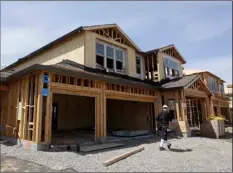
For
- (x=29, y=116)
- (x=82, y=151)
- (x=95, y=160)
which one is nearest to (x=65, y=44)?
(x=29, y=116)

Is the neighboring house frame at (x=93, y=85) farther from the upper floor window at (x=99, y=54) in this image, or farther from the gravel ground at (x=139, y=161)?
the gravel ground at (x=139, y=161)

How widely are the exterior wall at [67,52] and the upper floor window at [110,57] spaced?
139 centimetres

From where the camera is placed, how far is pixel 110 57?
15.6m

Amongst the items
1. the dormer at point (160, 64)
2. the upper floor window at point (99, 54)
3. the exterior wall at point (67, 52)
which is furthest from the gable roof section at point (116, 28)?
the dormer at point (160, 64)

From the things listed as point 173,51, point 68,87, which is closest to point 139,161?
point 68,87

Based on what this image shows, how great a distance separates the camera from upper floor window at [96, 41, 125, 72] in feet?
48.7

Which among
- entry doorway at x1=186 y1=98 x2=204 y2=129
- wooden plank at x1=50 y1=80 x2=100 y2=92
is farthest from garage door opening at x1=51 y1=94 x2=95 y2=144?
entry doorway at x1=186 y1=98 x2=204 y2=129

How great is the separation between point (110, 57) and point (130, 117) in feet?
19.6

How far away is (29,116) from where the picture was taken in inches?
362

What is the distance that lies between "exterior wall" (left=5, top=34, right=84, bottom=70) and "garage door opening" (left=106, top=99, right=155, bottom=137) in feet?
19.7

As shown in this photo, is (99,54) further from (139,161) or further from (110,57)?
(139,161)

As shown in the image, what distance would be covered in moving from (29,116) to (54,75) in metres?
2.14

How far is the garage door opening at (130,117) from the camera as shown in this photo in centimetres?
1654

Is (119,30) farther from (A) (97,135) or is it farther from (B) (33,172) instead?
(B) (33,172)
